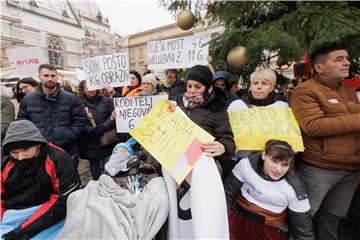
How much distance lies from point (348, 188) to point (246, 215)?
88 centimetres

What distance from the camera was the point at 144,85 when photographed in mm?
3656

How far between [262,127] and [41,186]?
1776 millimetres

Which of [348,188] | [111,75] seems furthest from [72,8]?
[348,188]

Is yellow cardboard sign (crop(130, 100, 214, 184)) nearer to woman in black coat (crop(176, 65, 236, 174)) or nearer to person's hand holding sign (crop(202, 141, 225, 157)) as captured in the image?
person's hand holding sign (crop(202, 141, 225, 157))

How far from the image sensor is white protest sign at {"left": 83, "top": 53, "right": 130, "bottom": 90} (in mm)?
3434

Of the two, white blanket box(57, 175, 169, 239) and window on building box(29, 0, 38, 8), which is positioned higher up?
window on building box(29, 0, 38, 8)

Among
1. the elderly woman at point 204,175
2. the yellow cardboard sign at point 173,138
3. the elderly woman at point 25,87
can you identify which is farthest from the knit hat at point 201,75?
the elderly woman at point 25,87

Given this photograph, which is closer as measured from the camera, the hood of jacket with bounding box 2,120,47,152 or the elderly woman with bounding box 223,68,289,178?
the hood of jacket with bounding box 2,120,47,152

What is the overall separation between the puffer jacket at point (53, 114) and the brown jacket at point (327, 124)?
7.95 feet

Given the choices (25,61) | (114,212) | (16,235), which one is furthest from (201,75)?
(25,61)

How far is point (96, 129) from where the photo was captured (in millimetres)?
3555

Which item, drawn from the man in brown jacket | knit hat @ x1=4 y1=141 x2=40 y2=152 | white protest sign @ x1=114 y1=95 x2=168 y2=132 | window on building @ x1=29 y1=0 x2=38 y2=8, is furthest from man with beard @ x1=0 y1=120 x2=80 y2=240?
window on building @ x1=29 y1=0 x2=38 y2=8

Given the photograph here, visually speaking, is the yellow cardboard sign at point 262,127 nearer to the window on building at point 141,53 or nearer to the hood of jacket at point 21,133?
the hood of jacket at point 21,133

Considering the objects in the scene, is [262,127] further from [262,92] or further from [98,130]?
[98,130]
